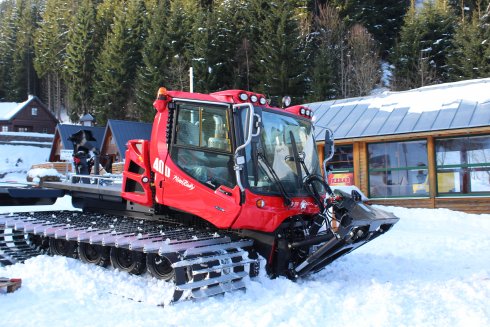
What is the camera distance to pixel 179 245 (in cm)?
575

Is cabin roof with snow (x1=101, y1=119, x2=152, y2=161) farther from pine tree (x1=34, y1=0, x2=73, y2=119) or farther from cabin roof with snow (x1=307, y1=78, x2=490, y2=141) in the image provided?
pine tree (x1=34, y1=0, x2=73, y2=119)

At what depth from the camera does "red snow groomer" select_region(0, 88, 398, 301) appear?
19.5ft

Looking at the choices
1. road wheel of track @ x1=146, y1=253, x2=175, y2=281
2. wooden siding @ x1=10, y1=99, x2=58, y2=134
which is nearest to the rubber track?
road wheel of track @ x1=146, y1=253, x2=175, y2=281

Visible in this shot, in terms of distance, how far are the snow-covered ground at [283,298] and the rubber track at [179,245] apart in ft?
0.71

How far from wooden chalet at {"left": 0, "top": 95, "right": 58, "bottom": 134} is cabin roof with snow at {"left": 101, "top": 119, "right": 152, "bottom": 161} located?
23913 millimetres

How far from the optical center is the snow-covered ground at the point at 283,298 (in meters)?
4.89

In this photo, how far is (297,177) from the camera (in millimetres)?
6680

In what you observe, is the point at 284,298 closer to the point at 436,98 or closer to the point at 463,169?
the point at 463,169

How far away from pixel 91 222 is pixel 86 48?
181ft

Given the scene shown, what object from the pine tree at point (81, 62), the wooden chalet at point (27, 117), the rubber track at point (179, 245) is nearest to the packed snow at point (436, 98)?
the rubber track at point (179, 245)

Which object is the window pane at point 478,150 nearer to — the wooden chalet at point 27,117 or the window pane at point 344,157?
the window pane at point 344,157

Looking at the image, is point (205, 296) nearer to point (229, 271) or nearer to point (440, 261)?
point (229, 271)

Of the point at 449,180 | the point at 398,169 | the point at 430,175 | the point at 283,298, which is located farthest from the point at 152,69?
the point at 283,298

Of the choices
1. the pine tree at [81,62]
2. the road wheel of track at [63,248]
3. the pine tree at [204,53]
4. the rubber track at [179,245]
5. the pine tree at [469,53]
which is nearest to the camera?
the rubber track at [179,245]
